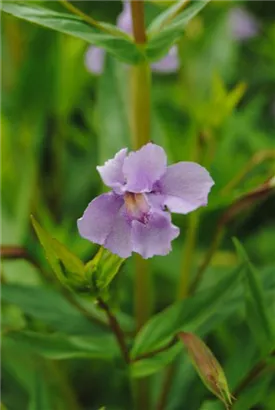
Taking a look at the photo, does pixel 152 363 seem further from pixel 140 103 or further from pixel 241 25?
pixel 241 25

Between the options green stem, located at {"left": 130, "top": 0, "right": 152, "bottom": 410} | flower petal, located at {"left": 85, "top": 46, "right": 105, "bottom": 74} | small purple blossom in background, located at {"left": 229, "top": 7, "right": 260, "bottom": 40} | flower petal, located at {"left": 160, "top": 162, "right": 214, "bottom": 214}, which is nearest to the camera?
flower petal, located at {"left": 160, "top": 162, "right": 214, "bottom": 214}

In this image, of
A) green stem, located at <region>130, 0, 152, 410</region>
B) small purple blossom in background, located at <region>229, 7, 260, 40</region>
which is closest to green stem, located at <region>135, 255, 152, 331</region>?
green stem, located at <region>130, 0, 152, 410</region>

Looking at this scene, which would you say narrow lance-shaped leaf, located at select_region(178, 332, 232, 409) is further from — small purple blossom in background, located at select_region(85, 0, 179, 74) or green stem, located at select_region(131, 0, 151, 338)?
small purple blossom in background, located at select_region(85, 0, 179, 74)

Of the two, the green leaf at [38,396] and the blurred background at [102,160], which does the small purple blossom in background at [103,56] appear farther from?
the green leaf at [38,396]

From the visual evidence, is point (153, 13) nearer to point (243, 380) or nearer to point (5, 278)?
point (5, 278)

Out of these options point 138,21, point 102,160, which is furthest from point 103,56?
point 138,21

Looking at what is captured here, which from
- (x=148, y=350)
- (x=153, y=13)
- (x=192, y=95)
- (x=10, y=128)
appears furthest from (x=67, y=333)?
(x=192, y=95)

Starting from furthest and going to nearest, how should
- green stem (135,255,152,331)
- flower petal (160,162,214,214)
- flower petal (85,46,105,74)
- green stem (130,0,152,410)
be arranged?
flower petal (85,46,105,74) → green stem (135,255,152,331) → green stem (130,0,152,410) → flower petal (160,162,214,214)

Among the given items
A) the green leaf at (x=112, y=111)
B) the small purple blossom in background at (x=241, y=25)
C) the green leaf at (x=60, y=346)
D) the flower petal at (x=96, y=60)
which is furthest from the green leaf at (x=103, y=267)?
the small purple blossom in background at (x=241, y=25)
